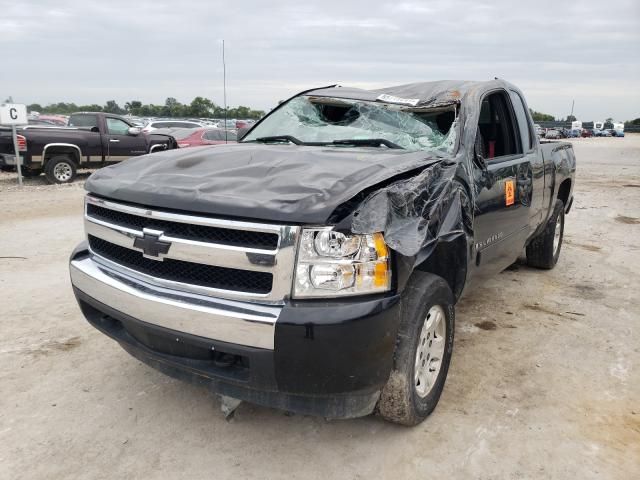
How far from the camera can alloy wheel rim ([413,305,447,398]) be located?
9.03 ft

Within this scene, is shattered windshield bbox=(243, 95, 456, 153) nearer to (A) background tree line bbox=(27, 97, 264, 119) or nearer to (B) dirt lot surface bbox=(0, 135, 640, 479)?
(B) dirt lot surface bbox=(0, 135, 640, 479)

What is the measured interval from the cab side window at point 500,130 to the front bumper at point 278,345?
2.50 metres

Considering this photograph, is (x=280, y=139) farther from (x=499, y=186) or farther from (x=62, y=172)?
(x=62, y=172)

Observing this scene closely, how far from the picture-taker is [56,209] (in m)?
9.27

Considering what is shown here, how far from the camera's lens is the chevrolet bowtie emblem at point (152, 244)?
245 cm

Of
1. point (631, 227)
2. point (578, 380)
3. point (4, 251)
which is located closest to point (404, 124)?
point (578, 380)

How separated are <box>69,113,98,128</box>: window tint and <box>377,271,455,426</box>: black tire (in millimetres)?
12448

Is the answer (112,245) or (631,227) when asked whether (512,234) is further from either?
(631,227)

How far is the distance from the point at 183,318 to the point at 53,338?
2.05 m

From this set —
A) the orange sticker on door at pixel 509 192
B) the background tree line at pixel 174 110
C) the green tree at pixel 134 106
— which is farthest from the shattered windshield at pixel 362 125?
→ the green tree at pixel 134 106

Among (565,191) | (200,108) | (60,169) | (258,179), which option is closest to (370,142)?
(258,179)

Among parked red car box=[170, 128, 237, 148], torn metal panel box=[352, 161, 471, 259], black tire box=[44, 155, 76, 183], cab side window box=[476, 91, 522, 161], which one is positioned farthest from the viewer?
parked red car box=[170, 128, 237, 148]

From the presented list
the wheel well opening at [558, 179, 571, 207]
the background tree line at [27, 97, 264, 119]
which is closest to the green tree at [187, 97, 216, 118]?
the background tree line at [27, 97, 264, 119]

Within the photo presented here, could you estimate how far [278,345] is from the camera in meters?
2.20
